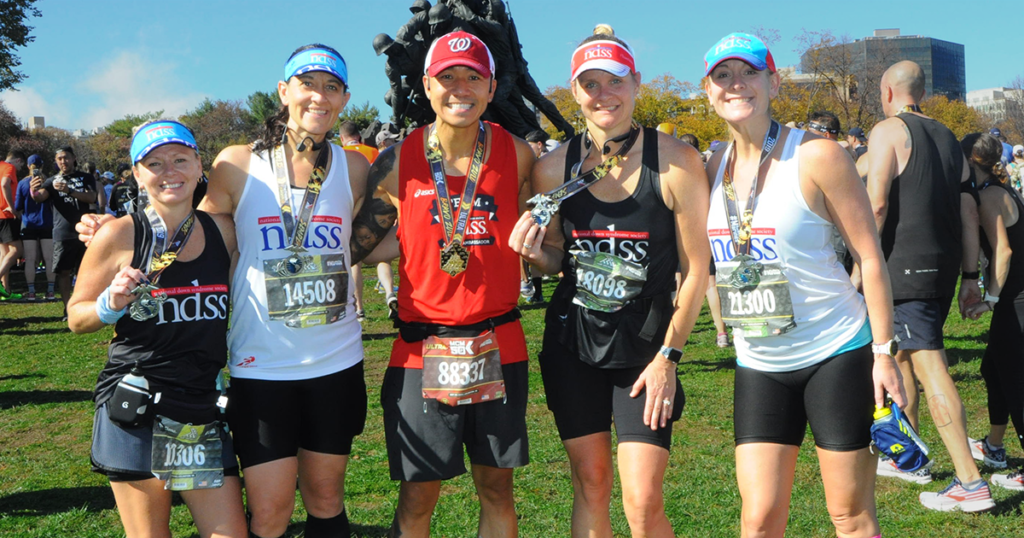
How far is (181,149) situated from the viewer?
315 cm

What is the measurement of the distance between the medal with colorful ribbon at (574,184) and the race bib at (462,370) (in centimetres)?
56

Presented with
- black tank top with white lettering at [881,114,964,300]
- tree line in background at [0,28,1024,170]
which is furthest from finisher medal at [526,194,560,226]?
tree line in background at [0,28,1024,170]

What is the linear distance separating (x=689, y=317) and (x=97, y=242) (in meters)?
2.34

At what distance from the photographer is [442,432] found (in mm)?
3311

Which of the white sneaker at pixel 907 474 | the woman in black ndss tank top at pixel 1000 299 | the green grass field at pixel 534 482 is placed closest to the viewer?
the green grass field at pixel 534 482

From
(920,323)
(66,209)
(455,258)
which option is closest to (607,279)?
(455,258)

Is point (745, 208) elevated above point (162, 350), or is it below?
above

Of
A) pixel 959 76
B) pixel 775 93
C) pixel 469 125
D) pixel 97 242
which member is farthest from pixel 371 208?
pixel 959 76

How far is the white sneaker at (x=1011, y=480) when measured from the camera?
4.86m

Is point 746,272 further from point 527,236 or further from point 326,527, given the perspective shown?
point 326,527

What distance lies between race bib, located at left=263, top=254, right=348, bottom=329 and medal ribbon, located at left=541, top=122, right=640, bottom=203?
968 mm

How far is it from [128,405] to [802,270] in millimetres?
2551

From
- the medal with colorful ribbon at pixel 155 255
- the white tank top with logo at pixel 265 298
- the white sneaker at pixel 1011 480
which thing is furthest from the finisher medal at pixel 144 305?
the white sneaker at pixel 1011 480

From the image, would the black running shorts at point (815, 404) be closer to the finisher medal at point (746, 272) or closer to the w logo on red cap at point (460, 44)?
the finisher medal at point (746, 272)
